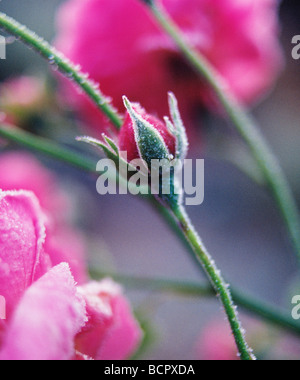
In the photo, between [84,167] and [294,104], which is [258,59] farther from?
[294,104]

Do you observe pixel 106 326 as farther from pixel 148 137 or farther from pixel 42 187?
pixel 42 187

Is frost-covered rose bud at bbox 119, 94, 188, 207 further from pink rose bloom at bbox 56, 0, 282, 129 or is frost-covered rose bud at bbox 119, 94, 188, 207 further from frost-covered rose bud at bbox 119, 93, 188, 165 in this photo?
pink rose bloom at bbox 56, 0, 282, 129

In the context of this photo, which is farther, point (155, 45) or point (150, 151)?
point (155, 45)

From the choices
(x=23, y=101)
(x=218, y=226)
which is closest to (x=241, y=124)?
(x=23, y=101)

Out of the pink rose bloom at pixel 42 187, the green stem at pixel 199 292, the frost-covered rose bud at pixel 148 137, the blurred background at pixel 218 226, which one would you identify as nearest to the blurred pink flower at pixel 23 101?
the pink rose bloom at pixel 42 187

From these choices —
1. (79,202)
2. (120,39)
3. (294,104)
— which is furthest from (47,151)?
(294,104)

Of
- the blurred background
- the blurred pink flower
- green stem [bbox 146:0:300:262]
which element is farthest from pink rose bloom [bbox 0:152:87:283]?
the blurred background

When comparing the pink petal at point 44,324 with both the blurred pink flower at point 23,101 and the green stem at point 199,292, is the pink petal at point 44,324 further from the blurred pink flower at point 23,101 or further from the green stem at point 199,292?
the blurred pink flower at point 23,101
